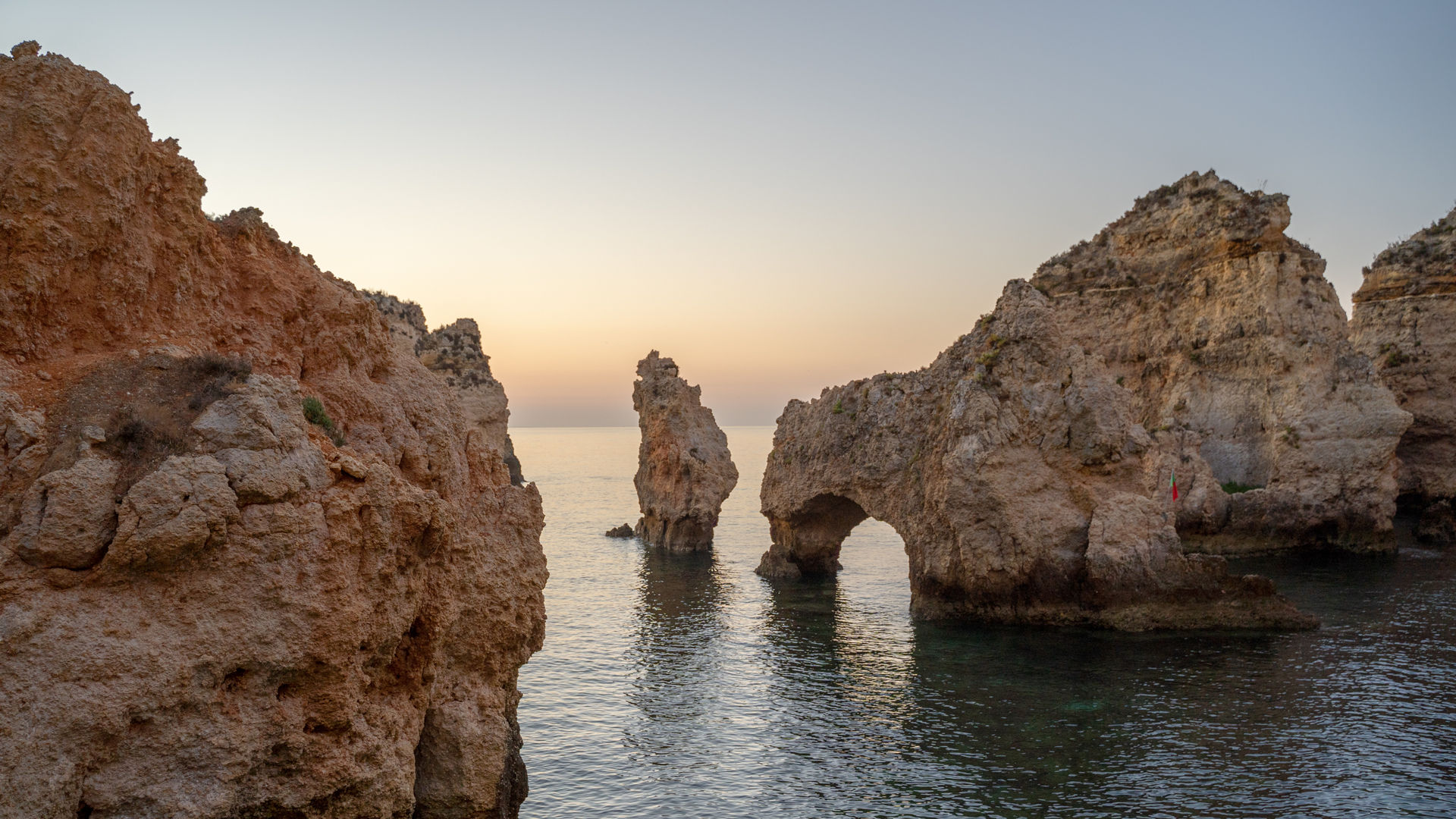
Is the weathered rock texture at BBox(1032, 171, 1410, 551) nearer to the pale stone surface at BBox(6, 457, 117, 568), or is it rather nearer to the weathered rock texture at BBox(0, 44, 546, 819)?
the weathered rock texture at BBox(0, 44, 546, 819)

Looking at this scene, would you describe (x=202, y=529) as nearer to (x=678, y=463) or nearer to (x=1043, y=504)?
(x=1043, y=504)

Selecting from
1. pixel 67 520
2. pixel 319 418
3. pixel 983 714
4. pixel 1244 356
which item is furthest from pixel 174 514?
pixel 1244 356

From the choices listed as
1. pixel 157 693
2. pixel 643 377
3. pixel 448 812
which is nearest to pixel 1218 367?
pixel 643 377

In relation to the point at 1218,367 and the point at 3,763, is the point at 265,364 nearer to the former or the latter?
the point at 3,763

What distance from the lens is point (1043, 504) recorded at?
2967 cm

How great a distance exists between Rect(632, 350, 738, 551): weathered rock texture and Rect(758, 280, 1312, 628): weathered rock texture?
20310mm

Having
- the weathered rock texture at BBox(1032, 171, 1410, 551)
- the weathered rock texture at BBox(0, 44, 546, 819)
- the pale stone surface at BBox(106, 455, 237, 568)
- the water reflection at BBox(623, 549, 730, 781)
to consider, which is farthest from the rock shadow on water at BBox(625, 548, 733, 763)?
the weathered rock texture at BBox(1032, 171, 1410, 551)

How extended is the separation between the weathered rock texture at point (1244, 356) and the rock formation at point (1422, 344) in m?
11.1

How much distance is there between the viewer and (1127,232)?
56.0m

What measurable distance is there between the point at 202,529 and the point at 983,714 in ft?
61.4

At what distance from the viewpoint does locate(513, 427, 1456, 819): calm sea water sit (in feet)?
57.1

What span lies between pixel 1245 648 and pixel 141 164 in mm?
29255

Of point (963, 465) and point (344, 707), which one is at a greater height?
point (963, 465)

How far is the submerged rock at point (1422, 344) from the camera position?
54438mm
